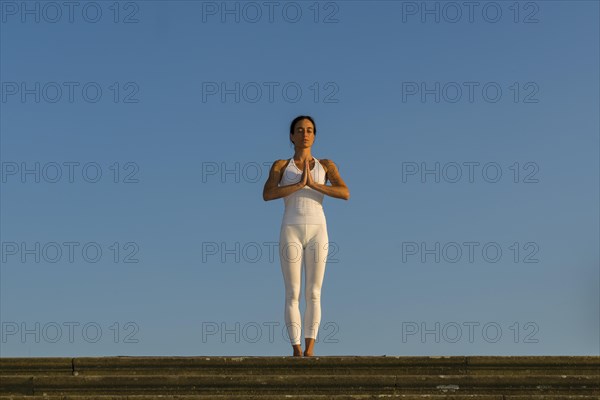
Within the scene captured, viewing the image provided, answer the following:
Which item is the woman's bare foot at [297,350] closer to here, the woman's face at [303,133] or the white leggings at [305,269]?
the white leggings at [305,269]

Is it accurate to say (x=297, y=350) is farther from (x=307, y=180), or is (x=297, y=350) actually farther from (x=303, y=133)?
(x=303, y=133)

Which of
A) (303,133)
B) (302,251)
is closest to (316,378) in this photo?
(302,251)

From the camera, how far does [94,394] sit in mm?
10328

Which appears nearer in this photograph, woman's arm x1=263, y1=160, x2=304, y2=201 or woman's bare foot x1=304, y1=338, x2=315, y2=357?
woman's bare foot x1=304, y1=338, x2=315, y2=357

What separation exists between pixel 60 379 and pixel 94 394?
0.42 metres

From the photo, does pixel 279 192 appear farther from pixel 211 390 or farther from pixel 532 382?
pixel 532 382

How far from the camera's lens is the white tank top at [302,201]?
38.8ft

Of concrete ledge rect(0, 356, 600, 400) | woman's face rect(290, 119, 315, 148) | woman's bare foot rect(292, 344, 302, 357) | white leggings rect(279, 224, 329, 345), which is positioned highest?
woman's face rect(290, 119, 315, 148)

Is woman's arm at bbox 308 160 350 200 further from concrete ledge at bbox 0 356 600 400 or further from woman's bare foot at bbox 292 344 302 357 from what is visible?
concrete ledge at bbox 0 356 600 400

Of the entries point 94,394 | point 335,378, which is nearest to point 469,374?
point 335,378

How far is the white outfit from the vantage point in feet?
38.1

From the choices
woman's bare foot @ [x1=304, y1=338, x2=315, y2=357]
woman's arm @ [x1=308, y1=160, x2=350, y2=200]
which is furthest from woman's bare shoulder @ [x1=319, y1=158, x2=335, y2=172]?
woman's bare foot @ [x1=304, y1=338, x2=315, y2=357]

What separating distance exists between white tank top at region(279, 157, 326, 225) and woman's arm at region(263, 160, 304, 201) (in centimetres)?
9

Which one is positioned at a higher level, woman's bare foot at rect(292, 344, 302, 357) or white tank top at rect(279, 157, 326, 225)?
white tank top at rect(279, 157, 326, 225)
